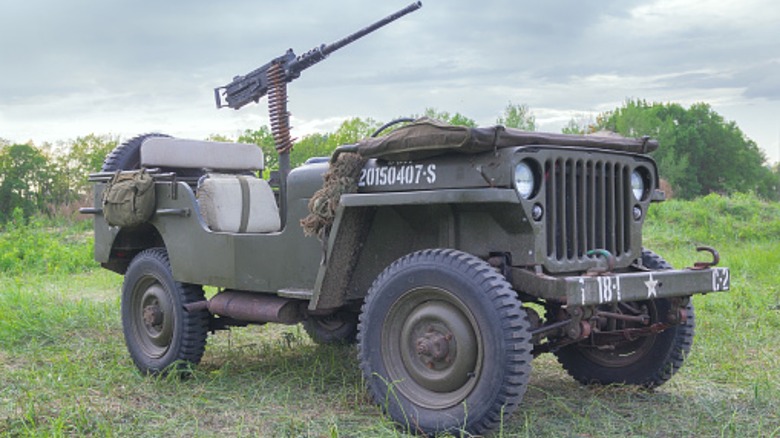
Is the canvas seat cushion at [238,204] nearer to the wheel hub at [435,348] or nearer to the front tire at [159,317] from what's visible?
the front tire at [159,317]

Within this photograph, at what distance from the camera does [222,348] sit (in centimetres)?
689

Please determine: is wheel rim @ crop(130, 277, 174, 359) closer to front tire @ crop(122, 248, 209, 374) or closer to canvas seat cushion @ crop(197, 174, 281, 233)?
front tire @ crop(122, 248, 209, 374)

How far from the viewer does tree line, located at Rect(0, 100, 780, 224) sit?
95.2 ft

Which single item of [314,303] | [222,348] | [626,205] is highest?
[626,205]

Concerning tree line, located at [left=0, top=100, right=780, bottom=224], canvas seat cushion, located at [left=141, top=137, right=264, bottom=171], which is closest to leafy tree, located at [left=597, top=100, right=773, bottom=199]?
tree line, located at [left=0, top=100, right=780, bottom=224]

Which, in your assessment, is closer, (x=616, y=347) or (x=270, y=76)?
(x=616, y=347)

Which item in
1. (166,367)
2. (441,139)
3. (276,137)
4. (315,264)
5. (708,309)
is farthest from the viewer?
(708,309)

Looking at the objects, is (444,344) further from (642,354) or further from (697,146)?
(697,146)

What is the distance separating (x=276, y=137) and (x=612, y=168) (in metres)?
2.87

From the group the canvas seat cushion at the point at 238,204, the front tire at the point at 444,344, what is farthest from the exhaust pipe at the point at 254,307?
the front tire at the point at 444,344

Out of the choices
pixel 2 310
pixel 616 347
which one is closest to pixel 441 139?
pixel 616 347

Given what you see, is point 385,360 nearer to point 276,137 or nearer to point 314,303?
point 314,303

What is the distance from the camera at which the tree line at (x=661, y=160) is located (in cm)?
2902

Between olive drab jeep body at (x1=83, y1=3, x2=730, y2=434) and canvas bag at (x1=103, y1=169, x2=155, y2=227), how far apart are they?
0.13 feet
